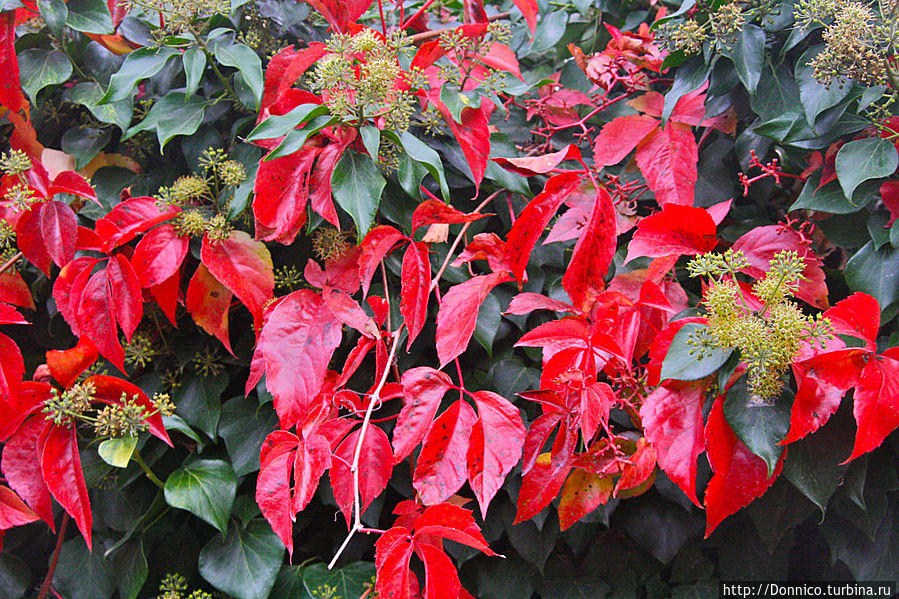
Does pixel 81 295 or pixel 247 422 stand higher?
pixel 81 295

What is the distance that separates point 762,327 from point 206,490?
68 cm

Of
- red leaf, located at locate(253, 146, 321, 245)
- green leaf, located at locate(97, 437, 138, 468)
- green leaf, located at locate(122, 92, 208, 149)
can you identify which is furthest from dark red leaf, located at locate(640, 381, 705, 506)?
green leaf, located at locate(122, 92, 208, 149)

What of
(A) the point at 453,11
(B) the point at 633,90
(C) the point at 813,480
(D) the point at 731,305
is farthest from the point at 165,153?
(C) the point at 813,480

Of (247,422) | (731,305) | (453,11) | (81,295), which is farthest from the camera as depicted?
(453,11)

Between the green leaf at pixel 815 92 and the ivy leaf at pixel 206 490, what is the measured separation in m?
0.87

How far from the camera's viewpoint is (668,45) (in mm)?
909

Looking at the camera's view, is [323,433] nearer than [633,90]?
Yes

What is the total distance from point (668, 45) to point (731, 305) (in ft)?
1.56

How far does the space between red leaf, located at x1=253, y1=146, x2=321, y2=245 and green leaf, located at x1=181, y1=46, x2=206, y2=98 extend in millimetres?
150

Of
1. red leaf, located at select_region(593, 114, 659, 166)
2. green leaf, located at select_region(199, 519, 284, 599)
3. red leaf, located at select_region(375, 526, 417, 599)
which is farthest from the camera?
red leaf, located at select_region(593, 114, 659, 166)

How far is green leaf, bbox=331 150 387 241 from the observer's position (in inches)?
29.3

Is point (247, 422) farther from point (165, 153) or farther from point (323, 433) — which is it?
point (165, 153)

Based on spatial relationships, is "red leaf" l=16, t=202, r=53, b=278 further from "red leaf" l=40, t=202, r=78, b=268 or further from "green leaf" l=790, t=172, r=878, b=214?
"green leaf" l=790, t=172, r=878, b=214

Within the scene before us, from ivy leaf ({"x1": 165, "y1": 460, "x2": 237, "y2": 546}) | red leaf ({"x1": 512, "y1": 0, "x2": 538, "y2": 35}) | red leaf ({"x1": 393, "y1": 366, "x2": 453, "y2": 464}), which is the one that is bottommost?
ivy leaf ({"x1": 165, "y1": 460, "x2": 237, "y2": 546})
